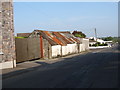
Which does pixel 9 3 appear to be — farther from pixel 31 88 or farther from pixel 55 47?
pixel 55 47

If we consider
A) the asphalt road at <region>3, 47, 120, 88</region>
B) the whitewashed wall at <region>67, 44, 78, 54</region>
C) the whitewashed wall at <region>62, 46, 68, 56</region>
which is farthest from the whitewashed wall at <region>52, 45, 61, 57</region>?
the asphalt road at <region>3, 47, 120, 88</region>

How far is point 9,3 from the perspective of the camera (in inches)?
687

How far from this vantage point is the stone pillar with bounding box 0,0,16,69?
16720mm

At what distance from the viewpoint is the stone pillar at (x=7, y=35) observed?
16720mm

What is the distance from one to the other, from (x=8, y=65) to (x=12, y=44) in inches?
67.9

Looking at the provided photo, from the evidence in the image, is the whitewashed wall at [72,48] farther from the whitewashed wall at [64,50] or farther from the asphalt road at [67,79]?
the asphalt road at [67,79]

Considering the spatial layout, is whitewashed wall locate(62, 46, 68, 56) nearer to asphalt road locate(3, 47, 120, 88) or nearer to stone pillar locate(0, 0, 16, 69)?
stone pillar locate(0, 0, 16, 69)

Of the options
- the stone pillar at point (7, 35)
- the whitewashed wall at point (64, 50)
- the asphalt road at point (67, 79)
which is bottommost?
the asphalt road at point (67, 79)

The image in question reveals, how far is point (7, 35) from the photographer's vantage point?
17109 mm

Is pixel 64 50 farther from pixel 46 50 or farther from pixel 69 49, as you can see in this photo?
pixel 46 50

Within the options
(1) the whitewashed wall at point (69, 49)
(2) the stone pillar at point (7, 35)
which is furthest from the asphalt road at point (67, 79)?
(1) the whitewashed wall at point (69, 49)

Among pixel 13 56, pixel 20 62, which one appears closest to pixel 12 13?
pixel 13 56

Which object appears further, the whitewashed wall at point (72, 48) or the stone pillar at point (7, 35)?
the whitewashed wall at point (72, 48)

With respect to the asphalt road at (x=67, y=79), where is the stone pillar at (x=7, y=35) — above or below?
above
